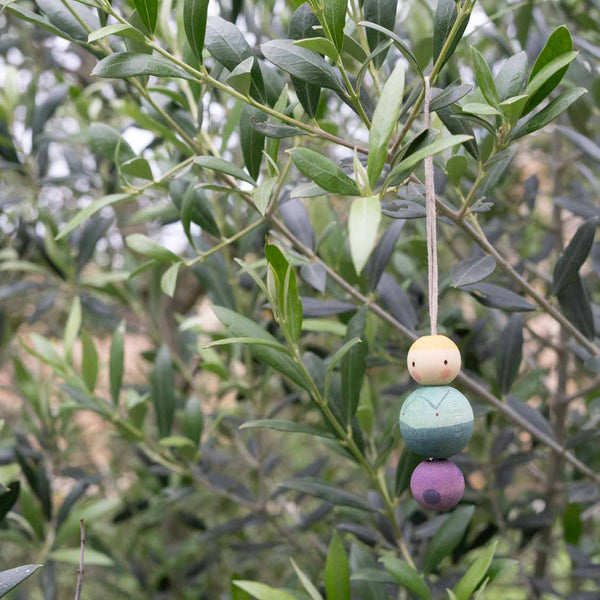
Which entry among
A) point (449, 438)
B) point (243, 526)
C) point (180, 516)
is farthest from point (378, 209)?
point (180, 516)

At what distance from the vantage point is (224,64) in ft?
2.34

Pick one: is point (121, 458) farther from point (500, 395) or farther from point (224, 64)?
point (224, 64)

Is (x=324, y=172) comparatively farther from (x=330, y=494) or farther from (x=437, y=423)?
(x=330, y=494)

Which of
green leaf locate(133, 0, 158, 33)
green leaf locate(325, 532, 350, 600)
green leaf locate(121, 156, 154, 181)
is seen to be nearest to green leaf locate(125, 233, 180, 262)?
green leaf locate(121, 156, 154, 181)

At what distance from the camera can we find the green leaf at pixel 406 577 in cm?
80

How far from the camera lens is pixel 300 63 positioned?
2.15 feet

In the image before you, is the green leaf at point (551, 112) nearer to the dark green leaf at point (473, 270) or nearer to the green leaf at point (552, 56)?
the green leaf at point (552, 56)

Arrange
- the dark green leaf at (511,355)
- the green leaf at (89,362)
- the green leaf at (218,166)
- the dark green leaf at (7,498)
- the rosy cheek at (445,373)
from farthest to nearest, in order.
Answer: the green leaf at (89,362)
the dark green leaf at (511,355)
the dark green leaf at (7,498)
the green leaf at (218,166)
the rosy cheek at (445,373)

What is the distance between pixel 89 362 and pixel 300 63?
77 centimetres

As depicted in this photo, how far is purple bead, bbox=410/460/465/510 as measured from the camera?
23.4 inches

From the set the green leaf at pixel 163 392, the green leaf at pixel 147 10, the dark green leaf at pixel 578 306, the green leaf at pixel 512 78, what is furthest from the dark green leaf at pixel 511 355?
the green leaf at pixel 147 10

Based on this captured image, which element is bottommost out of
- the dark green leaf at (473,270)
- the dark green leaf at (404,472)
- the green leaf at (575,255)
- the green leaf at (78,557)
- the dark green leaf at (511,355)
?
the green leaf at (78,557)

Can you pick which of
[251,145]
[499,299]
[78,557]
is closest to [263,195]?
[251,145]

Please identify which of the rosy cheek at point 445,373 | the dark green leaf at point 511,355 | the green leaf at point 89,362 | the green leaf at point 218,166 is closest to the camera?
the rosy cheek at point 445,373
